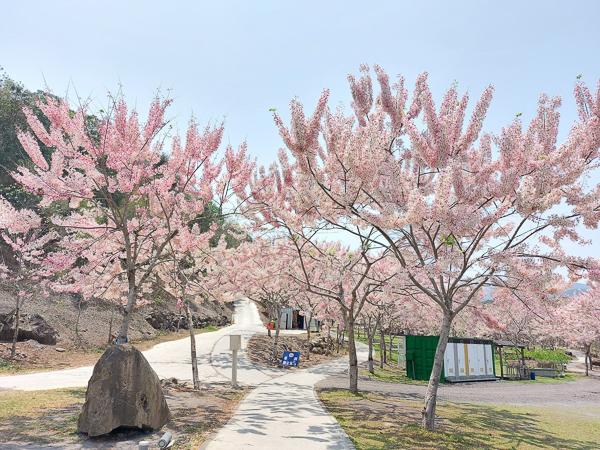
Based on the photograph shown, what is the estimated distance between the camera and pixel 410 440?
6.89 metres

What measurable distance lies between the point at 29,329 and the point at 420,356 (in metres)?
21.3

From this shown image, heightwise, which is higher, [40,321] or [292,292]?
[292,292]

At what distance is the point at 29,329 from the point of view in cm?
1727

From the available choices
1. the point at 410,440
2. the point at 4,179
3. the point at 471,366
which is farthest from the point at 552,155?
the point at 4,179

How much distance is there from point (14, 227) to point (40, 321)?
1271 cm

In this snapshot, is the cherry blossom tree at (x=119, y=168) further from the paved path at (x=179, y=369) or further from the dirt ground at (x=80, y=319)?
the dirt ground at (x=80, y=319)

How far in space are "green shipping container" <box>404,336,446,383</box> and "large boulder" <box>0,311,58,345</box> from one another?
788 inches

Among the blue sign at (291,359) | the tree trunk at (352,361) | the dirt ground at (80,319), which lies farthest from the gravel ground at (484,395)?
the dirt ground at (80,319)

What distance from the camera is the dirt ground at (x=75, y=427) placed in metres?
5.80

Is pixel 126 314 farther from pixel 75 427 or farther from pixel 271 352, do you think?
pixel 271 352

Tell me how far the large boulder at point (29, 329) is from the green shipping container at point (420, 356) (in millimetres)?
20004

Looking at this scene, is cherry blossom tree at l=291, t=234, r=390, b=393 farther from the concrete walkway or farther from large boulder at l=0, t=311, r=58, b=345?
large boulder at l=0, t=311, r=58, b=345

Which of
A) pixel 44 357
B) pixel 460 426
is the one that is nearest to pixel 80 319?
pixel 44 357

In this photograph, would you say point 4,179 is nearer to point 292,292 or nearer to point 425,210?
point 292,292
